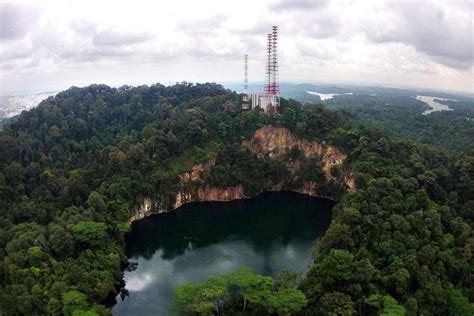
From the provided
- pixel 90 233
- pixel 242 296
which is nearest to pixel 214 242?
pixel 90 233

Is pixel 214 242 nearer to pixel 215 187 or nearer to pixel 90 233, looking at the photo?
pixel 215 187

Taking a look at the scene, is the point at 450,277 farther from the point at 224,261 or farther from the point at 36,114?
the point at 36,114

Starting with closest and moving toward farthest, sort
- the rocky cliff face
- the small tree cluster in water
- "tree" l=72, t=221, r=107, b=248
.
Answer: the small tree cluster in water < "tree" l=72, t=221, r=107, b=248 < the rocky cliff face

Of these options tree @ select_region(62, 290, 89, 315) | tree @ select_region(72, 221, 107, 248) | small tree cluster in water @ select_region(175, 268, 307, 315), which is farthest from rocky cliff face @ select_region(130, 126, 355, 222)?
small tree cluster in water @ select_region(175, 268, 307, 315)

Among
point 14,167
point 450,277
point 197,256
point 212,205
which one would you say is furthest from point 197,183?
point 450,277

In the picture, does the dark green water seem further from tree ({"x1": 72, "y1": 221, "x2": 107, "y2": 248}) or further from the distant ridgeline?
tree ({"x1": 72, "y1": 221, "x2": 107, "y2": 248})

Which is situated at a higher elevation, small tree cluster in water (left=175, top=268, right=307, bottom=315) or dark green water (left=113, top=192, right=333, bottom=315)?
small tree cluster in water (left=175, top=268, right=307, bottom=315)
